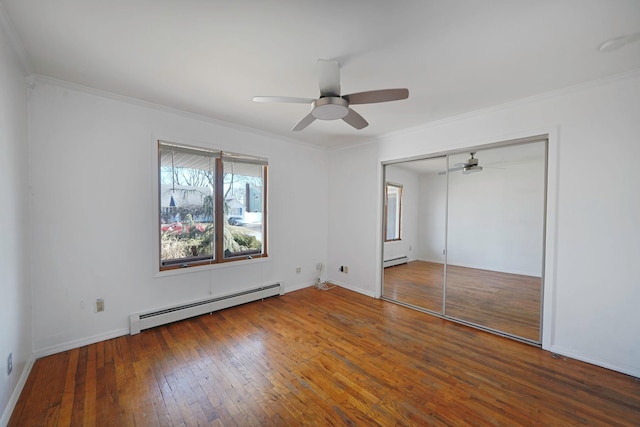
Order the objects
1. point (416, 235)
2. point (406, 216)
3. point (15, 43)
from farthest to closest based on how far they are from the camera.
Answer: point (406, 216) → point (416, 235) → point (15, 43)

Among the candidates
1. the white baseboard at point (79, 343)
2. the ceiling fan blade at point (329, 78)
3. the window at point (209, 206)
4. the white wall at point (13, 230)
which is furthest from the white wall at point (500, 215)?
the white wall at point (13, 230)

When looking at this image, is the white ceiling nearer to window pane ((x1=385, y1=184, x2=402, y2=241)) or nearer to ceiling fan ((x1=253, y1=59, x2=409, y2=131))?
ceiling fan ((x1=253, y1=59, x2=409, y2=131))

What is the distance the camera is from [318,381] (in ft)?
6.88

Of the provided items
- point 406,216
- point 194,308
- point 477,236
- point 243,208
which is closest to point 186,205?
point 243,208

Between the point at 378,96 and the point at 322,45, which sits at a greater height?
the point at 322,45

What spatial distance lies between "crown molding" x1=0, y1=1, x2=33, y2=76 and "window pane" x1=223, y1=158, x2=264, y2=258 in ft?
6.36

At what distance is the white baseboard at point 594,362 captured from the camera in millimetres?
2172

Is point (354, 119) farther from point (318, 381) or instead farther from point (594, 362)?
point (594, 362)

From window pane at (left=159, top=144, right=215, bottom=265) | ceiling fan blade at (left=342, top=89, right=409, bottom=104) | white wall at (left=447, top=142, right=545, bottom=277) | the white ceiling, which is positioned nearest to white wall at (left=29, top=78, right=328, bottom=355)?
window pane at (left=159, top=144, right=215, bottom=265)

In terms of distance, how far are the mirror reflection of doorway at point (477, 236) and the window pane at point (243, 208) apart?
215cm

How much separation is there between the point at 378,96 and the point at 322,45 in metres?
0.56

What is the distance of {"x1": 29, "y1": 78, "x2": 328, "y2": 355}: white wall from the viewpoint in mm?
2396

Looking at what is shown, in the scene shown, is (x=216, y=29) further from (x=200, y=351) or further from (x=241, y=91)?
(x=200, y=351)

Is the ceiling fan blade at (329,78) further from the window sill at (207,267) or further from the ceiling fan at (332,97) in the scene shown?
the window sill at (207,267)
